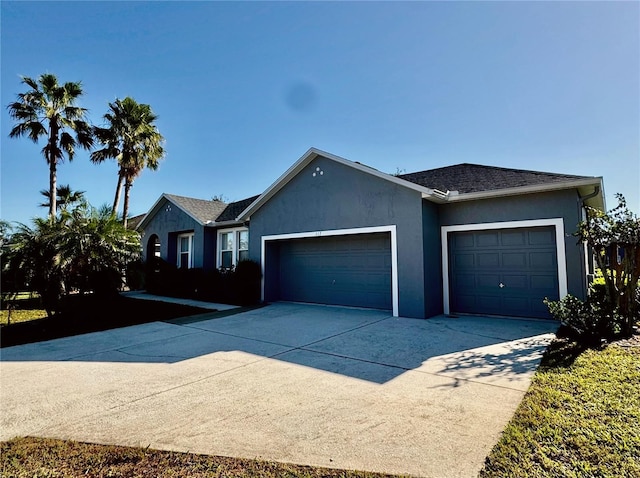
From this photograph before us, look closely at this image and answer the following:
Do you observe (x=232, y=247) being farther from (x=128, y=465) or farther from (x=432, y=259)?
(x=128, y=465)

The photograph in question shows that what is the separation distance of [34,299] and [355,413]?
647 inches

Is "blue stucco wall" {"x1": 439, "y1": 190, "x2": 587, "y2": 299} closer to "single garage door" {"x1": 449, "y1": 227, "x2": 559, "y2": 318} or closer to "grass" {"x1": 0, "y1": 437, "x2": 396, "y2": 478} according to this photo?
"single garage door" {"x1": 449, "y1": 227, "x2": 559, "y2": 318}

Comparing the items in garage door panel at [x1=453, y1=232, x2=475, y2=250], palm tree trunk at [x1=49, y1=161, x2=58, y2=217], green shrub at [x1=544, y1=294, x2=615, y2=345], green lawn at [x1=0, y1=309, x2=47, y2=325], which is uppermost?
palm tree trunk at [x1=49, y1=161, x2=58, y2=217]

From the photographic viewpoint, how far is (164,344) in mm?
6941

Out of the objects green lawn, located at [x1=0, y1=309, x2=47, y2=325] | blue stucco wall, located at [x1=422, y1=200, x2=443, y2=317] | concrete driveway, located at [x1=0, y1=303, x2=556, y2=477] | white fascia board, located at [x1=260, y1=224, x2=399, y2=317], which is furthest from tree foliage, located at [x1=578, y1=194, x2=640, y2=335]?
green lawn, located at [x1=0, y1=309, x2=47, y2=325]

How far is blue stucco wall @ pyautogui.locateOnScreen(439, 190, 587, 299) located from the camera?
7953 mm

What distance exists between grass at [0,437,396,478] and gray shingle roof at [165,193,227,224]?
12686 mm

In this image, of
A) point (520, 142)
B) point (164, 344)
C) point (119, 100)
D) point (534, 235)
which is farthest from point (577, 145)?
point (119, 100)

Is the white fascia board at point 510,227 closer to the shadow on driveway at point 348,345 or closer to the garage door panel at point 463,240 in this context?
the garage door panel at point 463,240

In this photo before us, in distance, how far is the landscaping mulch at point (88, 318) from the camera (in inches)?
319

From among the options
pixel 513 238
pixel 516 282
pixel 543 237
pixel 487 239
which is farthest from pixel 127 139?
pixel 543 237

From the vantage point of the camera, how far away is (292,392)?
421 centimetres

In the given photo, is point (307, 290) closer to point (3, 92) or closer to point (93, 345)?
point (93, 345)

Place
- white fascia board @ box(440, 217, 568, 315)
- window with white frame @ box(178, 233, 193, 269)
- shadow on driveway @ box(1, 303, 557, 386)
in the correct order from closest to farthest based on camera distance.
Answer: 1. shadow on driveway @ box(1, 303, 557, 386)
2. white fascia board @ box(440, 217, 568, 315)
3. window with white frame @ box(178, 233, 193, 269)
